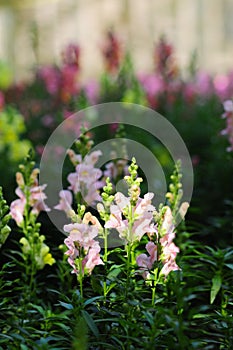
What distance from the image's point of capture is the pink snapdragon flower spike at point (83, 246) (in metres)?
2.56

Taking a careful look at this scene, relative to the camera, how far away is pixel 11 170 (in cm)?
504

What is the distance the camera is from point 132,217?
8.43 ft

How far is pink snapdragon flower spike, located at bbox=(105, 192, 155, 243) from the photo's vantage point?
2559mm

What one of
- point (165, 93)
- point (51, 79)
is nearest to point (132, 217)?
point (165, 93)

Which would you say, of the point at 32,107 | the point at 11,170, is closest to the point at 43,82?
the point at 32,107

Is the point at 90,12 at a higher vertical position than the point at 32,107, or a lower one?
higher

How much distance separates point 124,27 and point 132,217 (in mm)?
11017

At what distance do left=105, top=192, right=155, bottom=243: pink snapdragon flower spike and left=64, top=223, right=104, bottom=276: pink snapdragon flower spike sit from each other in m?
0.07

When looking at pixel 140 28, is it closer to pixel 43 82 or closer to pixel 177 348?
pixel 43 82

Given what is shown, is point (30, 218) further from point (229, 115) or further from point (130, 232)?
point (229, 115)

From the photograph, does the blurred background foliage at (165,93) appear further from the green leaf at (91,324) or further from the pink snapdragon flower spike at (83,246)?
the green leaf at (91,324)

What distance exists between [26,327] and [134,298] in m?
0.37

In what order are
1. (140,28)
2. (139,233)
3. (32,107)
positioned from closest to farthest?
(139,233) < (32,107) < (140,28)

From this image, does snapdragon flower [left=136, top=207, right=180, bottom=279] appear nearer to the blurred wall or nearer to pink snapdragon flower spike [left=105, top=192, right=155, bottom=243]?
pink snapdragon flower spike [left=105, top=192, right=155, bottom=243]
